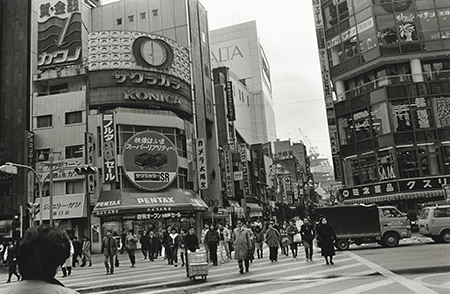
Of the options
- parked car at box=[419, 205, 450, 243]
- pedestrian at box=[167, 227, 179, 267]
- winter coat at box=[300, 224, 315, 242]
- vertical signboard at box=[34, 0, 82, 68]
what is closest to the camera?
winter coat at box=[300, 224, 315, 242]

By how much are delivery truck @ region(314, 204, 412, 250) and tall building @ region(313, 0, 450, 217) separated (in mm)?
16249

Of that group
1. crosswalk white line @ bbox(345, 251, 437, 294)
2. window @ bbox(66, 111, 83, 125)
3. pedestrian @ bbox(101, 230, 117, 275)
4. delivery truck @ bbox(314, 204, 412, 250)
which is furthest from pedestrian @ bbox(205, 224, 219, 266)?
window @ bbox(66, 111, 83, 125)

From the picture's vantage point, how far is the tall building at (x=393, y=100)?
38.5m

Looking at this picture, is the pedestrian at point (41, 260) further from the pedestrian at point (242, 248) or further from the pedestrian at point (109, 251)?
the pedestrian at point (109, 251)

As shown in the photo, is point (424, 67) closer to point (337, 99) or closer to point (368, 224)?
point (337, 99)

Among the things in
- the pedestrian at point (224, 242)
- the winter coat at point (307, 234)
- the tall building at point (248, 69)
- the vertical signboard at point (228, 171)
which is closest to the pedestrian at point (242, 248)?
the winter coat at point (307, 234)

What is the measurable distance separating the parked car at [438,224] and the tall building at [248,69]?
218 ft

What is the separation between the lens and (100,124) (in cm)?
3859

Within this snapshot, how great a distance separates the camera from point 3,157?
39.6 metres

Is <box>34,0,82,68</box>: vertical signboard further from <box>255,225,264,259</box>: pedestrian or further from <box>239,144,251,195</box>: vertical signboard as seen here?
<box>255,225,264,259</box>: pedestrian

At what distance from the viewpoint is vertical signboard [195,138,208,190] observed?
4288 centimetres

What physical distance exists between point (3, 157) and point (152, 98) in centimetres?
1417

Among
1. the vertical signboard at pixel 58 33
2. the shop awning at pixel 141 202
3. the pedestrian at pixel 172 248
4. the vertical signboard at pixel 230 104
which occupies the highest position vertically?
the vertical signboard at pixel 58 33

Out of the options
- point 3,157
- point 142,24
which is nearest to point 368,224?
point 3,157
